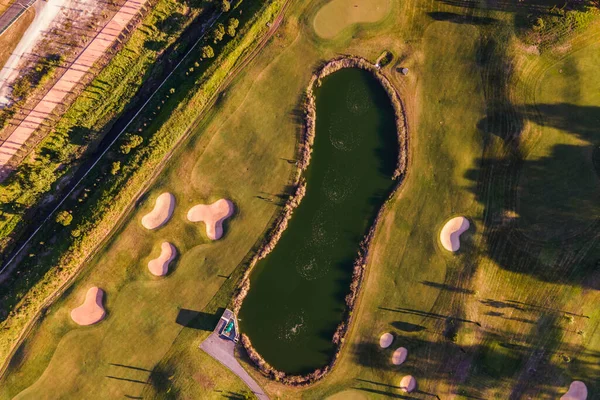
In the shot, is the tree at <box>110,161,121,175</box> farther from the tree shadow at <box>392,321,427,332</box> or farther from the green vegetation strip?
the tree shadow at <box>392,321,427,332</box>

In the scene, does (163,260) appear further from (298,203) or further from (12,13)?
(12,13)

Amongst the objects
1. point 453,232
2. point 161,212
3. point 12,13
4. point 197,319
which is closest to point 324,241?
point 453,232

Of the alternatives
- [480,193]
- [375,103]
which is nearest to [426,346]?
[480,193]

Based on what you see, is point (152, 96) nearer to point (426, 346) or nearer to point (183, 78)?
point (183, 78)

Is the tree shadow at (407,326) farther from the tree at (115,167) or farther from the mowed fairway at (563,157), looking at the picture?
the tree at (115,167)

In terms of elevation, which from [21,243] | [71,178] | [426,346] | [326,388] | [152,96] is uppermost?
[152,96]

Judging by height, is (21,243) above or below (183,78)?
below
